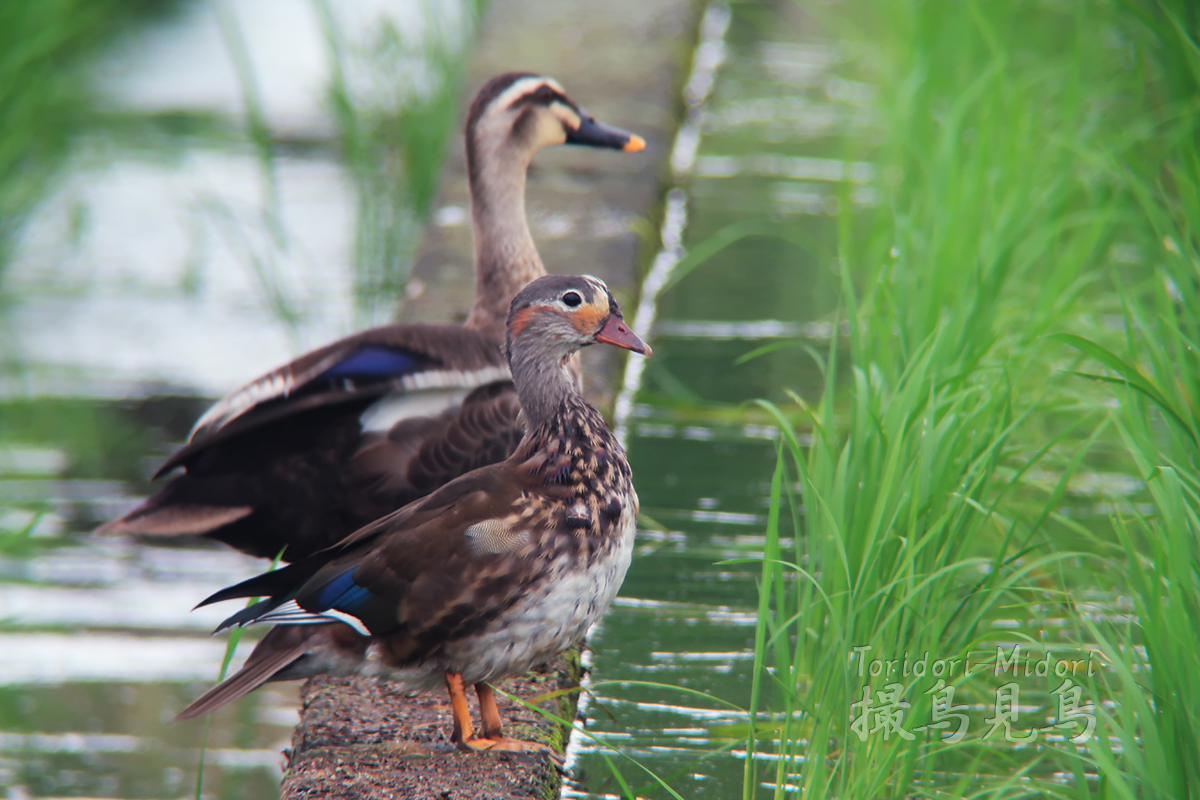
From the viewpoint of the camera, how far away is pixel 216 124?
6.11 m

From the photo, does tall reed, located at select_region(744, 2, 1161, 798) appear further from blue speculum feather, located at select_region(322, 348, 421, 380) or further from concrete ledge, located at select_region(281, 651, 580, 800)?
blue speculum feather, located at select_region(322, 348, 421, 380)

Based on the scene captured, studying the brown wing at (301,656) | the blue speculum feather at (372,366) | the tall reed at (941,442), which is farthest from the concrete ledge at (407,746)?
the blue speculum feather at (372,366)

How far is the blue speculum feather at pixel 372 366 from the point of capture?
273cm

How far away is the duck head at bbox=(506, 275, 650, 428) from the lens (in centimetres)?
260

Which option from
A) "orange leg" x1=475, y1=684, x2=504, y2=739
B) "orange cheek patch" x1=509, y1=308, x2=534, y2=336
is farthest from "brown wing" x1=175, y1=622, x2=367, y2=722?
"orange cheek patch" x1=509, y1=308, x2=534, y2=336

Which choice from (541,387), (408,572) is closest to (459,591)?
(408,572)

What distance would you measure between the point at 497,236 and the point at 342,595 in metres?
1.41

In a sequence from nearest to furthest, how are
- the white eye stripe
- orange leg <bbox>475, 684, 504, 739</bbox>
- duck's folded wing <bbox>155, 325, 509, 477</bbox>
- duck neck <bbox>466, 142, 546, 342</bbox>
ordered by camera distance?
orange leg <bbox>475, 684, 504, 739</bbox>, duck's folded wing <bbox>155, 325, 509, 477</bbox>, duck neck <bbox>466, 142, 546, 342</bbox>, the white eye stripe

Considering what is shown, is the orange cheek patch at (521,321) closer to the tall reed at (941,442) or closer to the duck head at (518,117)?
the tall reed at (941,442)

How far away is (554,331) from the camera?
103 inches

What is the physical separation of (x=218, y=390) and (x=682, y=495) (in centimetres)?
164

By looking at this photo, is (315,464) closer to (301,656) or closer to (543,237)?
(301,656)

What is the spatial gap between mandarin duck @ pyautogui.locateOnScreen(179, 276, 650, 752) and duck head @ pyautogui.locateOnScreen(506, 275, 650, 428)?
0.72 feet

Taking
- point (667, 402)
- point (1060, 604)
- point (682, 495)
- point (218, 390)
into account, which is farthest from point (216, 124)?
point (1060, 604)
